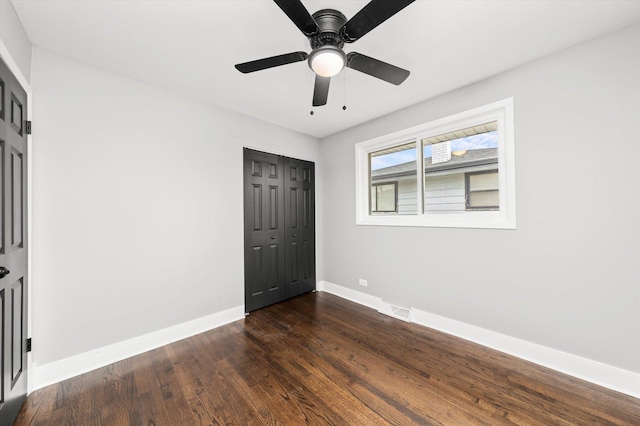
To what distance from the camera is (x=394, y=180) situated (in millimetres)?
3400

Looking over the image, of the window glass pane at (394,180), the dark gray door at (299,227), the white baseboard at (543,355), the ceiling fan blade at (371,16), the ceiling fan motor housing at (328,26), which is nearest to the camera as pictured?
the ceiling fan blade at (371,16)

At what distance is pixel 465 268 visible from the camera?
2543 mm

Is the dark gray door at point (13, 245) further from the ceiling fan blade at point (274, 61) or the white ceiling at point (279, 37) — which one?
the ceiling fan blade at point (274, 61)

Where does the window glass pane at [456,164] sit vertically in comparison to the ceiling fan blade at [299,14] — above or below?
below

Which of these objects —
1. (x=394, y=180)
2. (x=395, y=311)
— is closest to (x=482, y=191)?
(x=394, y=180)

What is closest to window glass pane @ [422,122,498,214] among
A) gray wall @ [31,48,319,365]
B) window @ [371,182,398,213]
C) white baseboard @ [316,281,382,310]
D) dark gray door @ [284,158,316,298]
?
window @ [371,182,398,213]

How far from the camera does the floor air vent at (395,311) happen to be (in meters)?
2.97

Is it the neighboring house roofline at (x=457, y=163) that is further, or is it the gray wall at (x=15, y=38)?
the neighboring house roofline at (x=457, y=163)

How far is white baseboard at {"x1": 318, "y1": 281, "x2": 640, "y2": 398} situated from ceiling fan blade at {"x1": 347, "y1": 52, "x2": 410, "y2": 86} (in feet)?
8.16

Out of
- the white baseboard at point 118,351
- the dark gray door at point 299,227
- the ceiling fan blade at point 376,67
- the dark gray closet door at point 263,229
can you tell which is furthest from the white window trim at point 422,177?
the white baseboard at point 118,351

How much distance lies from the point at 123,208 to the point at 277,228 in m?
1.80

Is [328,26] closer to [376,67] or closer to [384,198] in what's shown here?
[376,67]

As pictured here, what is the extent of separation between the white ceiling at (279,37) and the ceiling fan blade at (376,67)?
1.02ft

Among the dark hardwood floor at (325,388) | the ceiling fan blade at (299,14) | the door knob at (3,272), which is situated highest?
the ceiling fan blade at (299,14)
